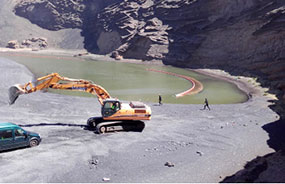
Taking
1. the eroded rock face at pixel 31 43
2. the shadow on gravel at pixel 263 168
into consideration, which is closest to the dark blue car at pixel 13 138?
the shadow on gravel at pixel 263 168

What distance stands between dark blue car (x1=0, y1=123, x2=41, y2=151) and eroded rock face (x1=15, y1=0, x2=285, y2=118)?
22.5 meters

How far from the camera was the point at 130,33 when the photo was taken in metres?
87.2

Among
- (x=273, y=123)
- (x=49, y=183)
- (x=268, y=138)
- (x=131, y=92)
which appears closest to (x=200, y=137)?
(x=268, y=138)

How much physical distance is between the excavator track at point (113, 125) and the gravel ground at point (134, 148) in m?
0.44

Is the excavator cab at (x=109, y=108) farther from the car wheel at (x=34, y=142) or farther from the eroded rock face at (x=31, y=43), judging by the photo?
the eroded rock face at (x=31, y=43)

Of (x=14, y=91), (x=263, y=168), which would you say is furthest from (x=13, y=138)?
(x=263, y=168)

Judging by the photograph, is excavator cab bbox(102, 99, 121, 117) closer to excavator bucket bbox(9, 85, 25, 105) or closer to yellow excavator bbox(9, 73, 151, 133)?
yellow excavator bbox(9, 73, 151, 133)

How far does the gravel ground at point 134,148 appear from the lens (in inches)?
476

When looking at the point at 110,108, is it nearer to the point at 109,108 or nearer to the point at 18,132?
the point at 109,108

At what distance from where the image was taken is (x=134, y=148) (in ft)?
48.9

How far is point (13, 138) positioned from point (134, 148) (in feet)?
21.0

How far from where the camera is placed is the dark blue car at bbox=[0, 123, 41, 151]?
13125 mm

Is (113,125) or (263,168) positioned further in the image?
(113,125)

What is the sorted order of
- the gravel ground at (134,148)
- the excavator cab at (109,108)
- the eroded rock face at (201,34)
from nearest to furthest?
1. the gravel ground at (134,148)
2. the excavator cab at (109,108)
3. the eroded rock face at (201,34)
